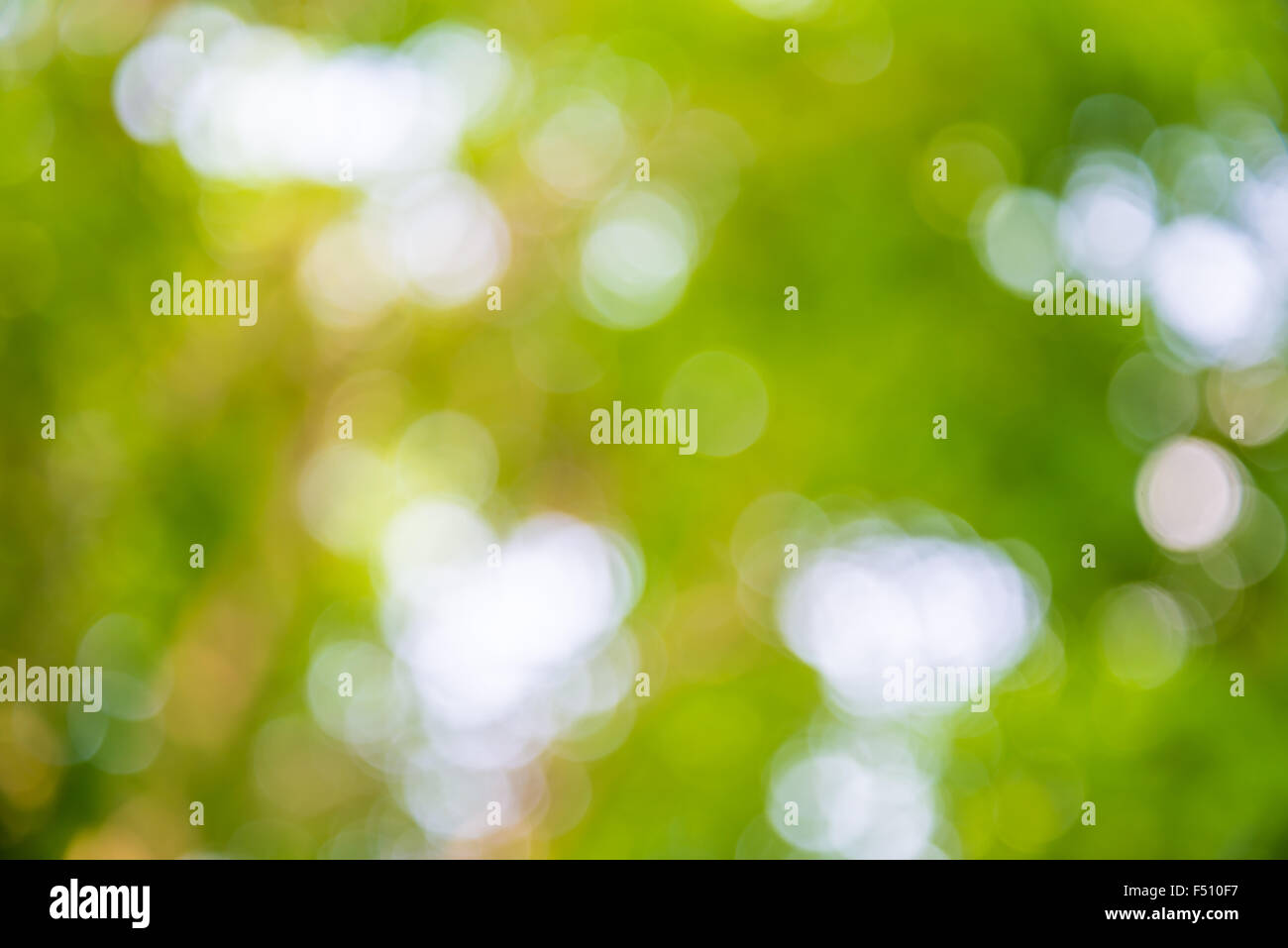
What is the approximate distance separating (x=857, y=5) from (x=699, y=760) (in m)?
1.27

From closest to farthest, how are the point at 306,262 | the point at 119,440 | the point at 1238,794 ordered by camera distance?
the point at 1238,794, the point at 119,440, the point at 306,262

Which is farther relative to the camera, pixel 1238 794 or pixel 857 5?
pixel 857 5

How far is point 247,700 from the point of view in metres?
1.67

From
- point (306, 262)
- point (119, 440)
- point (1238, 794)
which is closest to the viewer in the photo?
point (1238, 794)

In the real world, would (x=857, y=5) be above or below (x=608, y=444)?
above


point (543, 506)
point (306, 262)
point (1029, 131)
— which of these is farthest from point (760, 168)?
point (306, 262)

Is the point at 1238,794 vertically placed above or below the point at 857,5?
below

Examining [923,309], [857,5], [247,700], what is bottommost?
[247,700]

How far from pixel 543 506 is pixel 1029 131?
1.02m

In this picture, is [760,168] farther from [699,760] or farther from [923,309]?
[699,760]

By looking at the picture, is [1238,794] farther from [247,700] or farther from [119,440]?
[119,440]

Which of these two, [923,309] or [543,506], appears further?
[543,506]

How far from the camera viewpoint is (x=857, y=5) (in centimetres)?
171
